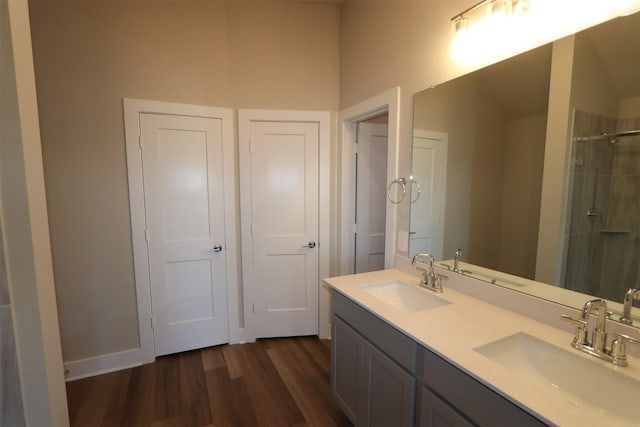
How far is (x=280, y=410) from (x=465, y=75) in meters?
2.30

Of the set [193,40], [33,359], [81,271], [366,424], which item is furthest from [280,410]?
[193,40]

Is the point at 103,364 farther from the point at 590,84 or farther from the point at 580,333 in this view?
the point at 590,84

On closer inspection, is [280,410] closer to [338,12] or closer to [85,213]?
[85,213]

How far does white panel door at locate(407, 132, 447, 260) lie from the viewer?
177 centimetres

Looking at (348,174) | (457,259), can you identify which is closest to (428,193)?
(457,259)

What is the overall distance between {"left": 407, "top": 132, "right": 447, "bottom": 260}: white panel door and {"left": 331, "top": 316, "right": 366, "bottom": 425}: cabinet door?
69 cm

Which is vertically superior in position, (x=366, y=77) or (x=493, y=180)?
(x=366, y=77)

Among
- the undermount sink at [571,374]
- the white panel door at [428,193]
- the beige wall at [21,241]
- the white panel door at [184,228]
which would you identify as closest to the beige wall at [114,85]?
the white panel door at [184,228]

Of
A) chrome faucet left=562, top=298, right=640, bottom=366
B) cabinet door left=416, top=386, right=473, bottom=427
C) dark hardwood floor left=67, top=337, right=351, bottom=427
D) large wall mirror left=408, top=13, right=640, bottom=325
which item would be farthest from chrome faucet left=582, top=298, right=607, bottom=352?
dark hardwood floor left=67, top=337, right=351, bottom=427

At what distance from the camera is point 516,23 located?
4.24ft

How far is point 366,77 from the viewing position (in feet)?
7.57

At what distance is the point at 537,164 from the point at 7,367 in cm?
214

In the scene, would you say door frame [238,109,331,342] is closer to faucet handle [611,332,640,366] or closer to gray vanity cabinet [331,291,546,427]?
gray vanity cabinet [331,291,546,427]

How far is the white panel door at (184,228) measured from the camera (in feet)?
7.83
